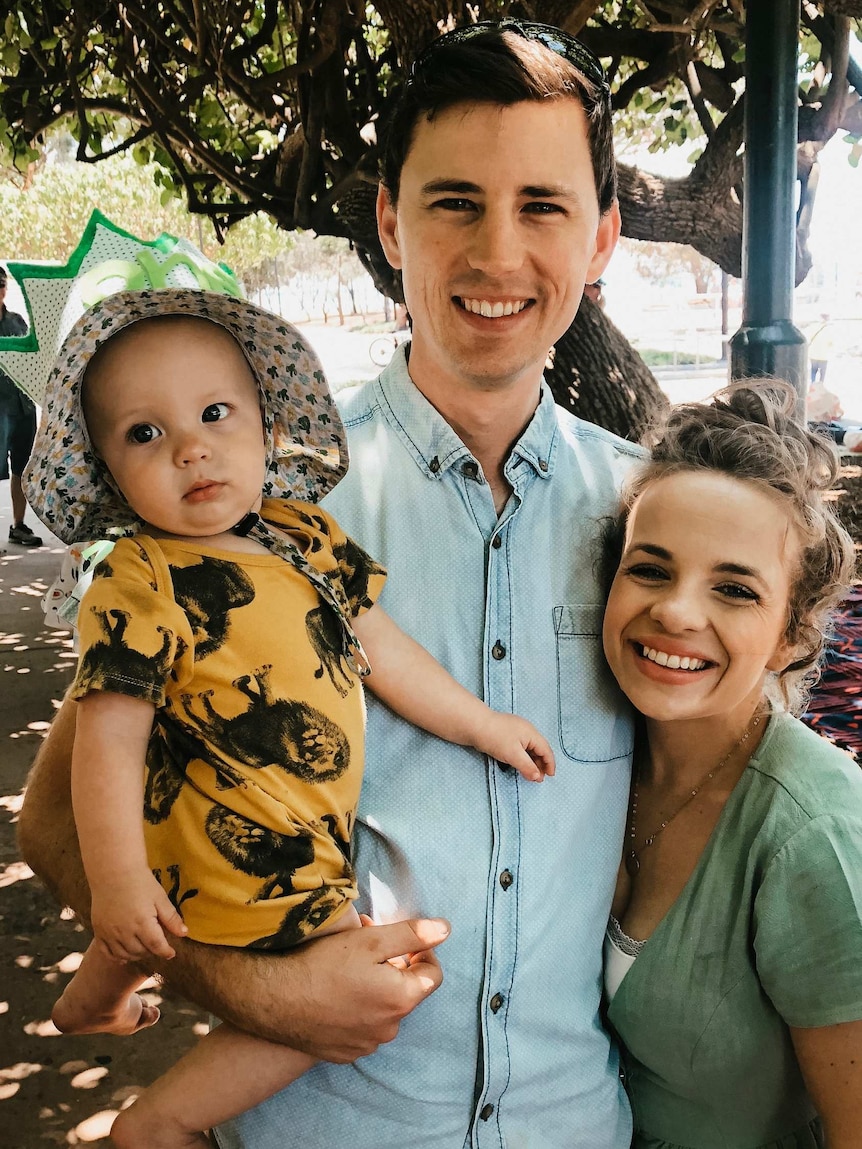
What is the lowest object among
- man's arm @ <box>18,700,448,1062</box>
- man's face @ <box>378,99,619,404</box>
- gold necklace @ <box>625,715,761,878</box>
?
man's arm @ <box>18,700,448,1062</box>

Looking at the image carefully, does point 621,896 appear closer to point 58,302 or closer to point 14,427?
point 58,302

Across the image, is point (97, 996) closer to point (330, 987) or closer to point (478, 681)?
point (330, 987)

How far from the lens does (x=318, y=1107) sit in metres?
1.59

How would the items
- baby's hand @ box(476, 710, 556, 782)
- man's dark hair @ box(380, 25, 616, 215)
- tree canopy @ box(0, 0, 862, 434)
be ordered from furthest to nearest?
tree canopy @ box(0, 0, 862, 434) → man's dark hair @ box(380, 25, 616, 215) → baby's hand @ box(476, 710, 556, 782)

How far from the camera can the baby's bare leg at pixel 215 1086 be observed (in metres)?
1.53

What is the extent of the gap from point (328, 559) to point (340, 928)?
58cm

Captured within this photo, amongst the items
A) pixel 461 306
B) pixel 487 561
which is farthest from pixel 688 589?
pixel 461 306

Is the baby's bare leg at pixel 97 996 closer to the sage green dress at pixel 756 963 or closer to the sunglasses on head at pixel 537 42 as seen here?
the sage green dress at pixel 756 963

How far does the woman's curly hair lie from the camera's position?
5.50ft

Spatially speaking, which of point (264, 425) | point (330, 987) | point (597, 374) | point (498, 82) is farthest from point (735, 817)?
point (597, 374)

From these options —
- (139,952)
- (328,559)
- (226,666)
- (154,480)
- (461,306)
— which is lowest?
(139,952)

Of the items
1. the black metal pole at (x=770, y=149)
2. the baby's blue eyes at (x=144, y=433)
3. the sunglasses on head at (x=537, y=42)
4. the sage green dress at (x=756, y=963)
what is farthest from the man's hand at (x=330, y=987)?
the black metal pole at (x=770, y=149)

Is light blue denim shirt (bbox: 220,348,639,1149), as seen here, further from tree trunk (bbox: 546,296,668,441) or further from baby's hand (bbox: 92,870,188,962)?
tree trunk (bbox: 546,296,668,441)

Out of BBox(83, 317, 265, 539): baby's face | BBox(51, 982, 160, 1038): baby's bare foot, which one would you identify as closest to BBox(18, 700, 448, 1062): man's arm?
BBox(51, 982, 160, 1038): baby's bare foot
